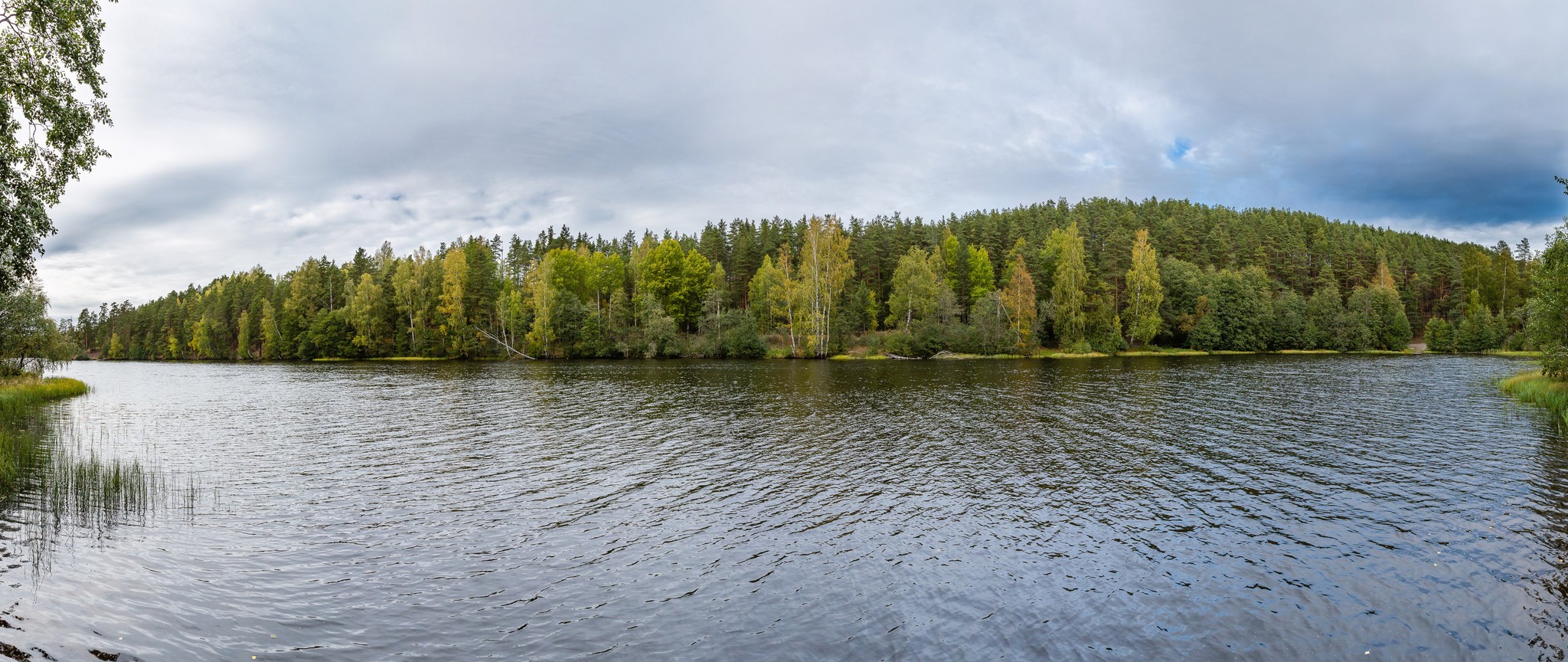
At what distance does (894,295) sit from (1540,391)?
221 ft

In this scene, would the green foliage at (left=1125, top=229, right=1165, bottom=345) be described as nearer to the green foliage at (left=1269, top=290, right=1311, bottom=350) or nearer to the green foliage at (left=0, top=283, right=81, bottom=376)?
the green foliage at (left=1269, top=290, right=1311, bottom=350)

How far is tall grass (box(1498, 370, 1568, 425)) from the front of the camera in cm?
3191

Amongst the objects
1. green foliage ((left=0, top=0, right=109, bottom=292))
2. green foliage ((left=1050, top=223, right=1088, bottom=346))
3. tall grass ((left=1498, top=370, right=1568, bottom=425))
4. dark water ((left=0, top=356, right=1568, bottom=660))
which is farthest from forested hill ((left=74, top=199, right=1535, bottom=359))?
green foliage ((left=0, top=0, right=109, bottom=292))

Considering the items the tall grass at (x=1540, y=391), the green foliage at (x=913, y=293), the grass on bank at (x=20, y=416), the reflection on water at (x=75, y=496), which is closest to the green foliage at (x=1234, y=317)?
the green foliage at (x=913, y=293)

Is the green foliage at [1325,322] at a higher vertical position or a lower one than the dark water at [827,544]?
higher

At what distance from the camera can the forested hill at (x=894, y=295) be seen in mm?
92812

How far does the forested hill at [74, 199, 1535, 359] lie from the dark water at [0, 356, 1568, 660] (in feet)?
202

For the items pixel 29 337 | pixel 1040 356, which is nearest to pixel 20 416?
pixel 29 337

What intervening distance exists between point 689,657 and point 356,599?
597 centimetres

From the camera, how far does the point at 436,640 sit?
976 centimetres

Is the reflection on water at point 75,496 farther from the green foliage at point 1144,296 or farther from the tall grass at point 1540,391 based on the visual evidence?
the green foliage at point 1144,296

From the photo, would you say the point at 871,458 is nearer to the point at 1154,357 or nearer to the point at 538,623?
the point at 538,623

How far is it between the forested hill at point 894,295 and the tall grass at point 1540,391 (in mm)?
50674

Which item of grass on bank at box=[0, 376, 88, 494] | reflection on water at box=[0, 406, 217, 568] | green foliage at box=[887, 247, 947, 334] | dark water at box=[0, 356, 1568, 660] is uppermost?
green foliage at box=[887, 247, 947, 334]
